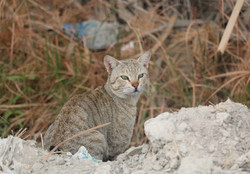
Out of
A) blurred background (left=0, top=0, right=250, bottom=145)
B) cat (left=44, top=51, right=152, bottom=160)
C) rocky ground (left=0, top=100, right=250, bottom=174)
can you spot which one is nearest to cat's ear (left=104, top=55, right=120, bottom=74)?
cat (left=44, top=51, right=152, bottom=160)

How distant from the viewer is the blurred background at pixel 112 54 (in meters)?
4.50

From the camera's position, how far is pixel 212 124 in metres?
2.36

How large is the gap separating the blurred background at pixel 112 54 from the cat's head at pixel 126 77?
1.82 feet

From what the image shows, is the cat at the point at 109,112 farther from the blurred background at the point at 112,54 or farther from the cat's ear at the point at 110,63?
the blurred background at the point at 112,54

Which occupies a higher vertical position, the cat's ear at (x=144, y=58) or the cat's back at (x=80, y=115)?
the cat's ear at (x=144, y=58)

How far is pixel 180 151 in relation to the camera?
7.16 feet

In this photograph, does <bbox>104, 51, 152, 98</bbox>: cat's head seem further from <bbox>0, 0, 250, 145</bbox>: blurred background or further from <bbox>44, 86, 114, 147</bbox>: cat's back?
<bbox>0, 0, 250, 145</bbox>: blurred background

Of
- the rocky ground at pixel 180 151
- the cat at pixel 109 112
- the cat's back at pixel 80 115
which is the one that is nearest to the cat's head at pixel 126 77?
the cat at pixel 109 112

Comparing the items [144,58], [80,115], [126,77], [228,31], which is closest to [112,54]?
[144,58]

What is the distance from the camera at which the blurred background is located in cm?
450

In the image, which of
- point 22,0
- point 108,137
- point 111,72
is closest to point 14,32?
point 22,0

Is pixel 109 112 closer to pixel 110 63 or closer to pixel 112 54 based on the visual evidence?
pixel 110 63

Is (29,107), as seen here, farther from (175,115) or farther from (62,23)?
(175,115)

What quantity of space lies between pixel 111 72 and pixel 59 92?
116cm
